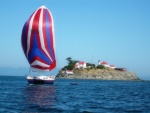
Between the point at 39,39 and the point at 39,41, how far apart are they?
37cm

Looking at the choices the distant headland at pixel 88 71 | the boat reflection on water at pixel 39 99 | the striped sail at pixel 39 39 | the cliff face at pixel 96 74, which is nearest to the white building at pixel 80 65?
the distant headland at pixel 88 71

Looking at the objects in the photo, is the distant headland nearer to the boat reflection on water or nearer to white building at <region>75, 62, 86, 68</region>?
white building at <region>75, 62, 86, 68</region>

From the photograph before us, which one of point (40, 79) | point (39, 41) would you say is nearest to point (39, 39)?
point (39, 41)

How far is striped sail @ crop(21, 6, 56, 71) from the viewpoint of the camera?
63.9 m

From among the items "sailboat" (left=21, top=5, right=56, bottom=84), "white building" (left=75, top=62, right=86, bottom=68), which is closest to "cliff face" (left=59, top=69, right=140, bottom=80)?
"white building" (left=75, top=62, right=86, bottom=68)

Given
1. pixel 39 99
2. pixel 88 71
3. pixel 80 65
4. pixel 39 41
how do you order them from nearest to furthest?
pixel 39 99 < pixel 39 41 < pixel 88 71 < pixel 80 65

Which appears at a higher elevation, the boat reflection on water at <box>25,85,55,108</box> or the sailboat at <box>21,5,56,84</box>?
the sailboat at <box>21,5,56,84</box>

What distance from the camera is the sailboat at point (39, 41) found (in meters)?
64.0

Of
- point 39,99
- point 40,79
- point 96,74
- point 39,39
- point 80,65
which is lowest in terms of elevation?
point 39,99

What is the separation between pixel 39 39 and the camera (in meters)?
63.7

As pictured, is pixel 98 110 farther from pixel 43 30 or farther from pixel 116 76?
pixel 116 76

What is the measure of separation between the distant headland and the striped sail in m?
108

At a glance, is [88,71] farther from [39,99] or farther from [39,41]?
[39,99]

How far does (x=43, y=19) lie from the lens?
65375 millimetres
